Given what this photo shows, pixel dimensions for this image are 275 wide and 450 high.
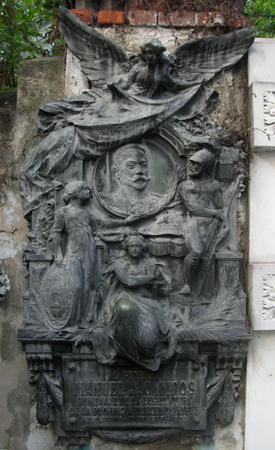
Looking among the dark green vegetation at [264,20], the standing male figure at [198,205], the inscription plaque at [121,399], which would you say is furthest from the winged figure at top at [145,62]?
the dark green vegetation at [264,20]

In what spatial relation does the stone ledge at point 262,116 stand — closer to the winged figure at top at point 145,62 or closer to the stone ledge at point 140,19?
the winged figure at top at point 145,62

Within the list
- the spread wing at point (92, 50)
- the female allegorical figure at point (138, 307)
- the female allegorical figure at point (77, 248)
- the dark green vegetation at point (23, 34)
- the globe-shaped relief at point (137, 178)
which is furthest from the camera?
the dark green vegetation at point (23, 34)

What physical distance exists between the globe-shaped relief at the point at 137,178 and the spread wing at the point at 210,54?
683mm

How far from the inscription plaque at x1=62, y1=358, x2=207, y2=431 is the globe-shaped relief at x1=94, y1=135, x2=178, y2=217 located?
131 centimetres

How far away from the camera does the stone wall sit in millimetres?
4332

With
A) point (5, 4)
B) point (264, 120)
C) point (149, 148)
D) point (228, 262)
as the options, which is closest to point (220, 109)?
point (264, 120)

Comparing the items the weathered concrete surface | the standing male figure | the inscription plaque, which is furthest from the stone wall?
the standing male figure

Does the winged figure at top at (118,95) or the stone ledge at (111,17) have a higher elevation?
the stone ledge at (111,17)

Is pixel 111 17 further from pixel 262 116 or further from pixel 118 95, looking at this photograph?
pixel 262 116

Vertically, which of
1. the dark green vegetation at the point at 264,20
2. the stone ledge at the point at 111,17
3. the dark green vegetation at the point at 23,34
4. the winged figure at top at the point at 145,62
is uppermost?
the dark green vegetation at the point at 264,20

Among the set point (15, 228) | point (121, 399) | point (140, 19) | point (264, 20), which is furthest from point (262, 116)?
point (264, 20)

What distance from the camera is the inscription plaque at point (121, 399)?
4129 mm

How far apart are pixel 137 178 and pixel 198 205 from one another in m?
0.57

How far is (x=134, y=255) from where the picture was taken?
4066 mm
